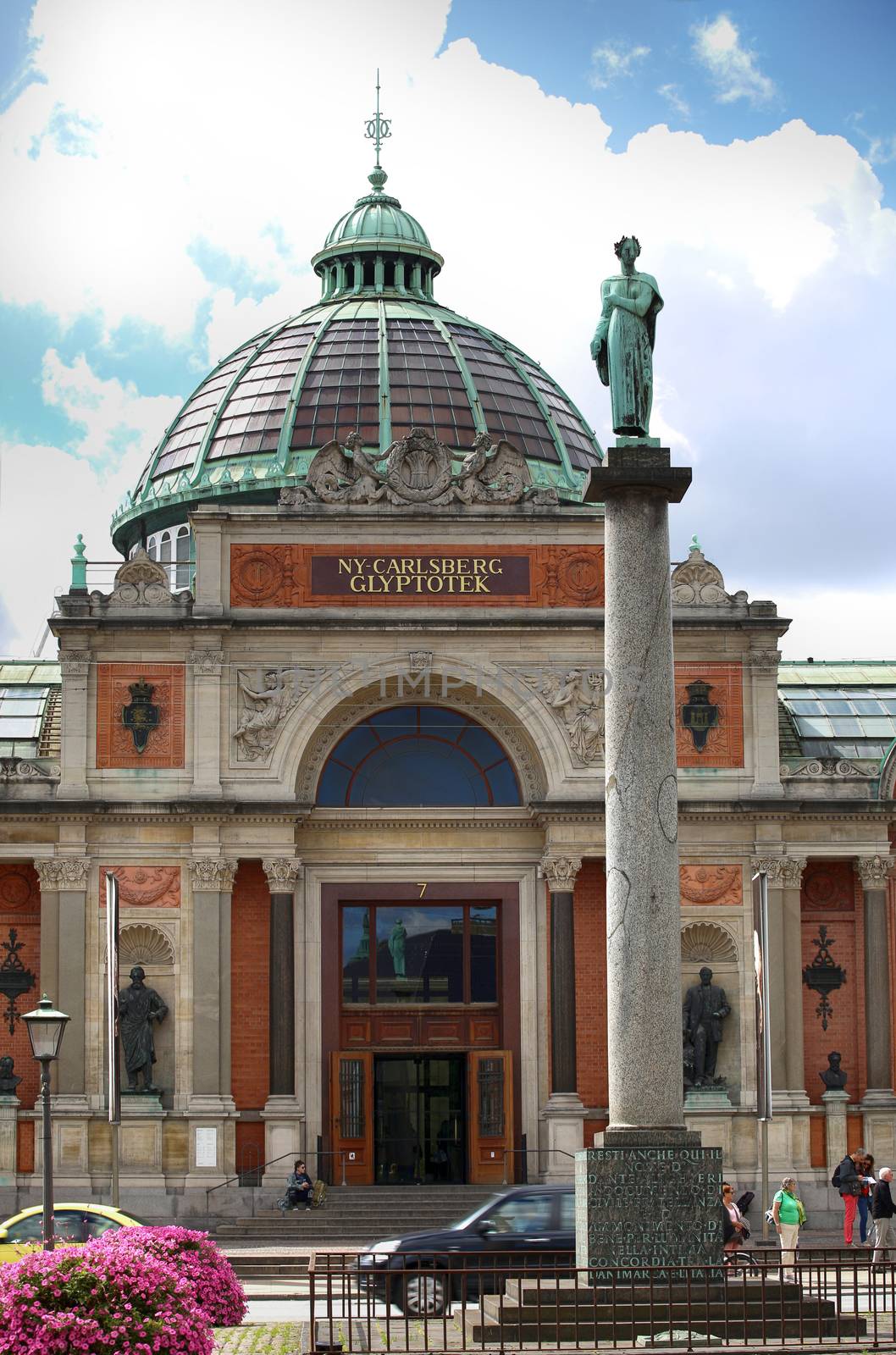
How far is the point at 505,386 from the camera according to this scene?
56.7 m

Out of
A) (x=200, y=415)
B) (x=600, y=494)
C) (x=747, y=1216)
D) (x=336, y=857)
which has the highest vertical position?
(x=200, y=415)

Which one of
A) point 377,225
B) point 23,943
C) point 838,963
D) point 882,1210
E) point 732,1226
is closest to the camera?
point 732,1226

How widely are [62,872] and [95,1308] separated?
80.1 ft

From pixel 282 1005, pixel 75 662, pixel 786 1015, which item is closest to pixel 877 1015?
pixel 786 1015

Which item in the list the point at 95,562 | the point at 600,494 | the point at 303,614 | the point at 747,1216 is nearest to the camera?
the point at 600,494

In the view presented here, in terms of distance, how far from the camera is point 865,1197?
36.2 meters

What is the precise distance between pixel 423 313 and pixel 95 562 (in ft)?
52.0

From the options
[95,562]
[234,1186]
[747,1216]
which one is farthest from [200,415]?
[747,1216]

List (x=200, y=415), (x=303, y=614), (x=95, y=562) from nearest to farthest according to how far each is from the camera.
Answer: (x=303, y=614) < (x=95, y=562) < (x=200, y=415)

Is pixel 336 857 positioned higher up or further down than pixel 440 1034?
higher up

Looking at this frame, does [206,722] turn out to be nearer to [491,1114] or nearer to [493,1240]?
[491,1114]

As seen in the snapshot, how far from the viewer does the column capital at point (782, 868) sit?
43.3 m

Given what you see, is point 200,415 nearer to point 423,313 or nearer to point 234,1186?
point 423,313

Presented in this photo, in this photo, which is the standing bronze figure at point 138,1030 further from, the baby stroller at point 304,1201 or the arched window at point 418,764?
the arched window at point 418,764
